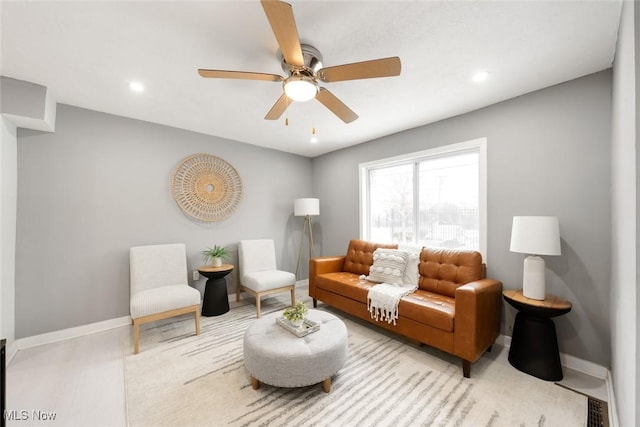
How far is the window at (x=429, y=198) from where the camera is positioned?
2.85 m

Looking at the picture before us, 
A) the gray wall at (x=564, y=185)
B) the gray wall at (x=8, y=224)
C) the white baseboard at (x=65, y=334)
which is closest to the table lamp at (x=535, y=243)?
the gray wall at (x=564, y=185)

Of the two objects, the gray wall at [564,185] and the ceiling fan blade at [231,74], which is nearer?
the ceiling fan blade at [231,74]

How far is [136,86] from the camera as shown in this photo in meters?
2.30

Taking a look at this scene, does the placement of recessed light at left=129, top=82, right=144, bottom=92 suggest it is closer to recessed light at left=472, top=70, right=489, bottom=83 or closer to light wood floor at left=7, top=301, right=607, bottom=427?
light wood floor at left=7, top=301, right=607, bottom=427

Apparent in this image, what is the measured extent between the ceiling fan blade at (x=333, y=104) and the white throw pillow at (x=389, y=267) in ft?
5.78

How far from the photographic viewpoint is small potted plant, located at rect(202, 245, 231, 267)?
333 cm

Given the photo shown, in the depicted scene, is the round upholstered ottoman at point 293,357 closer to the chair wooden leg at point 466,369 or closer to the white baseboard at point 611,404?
the chair wooden leg at point 466,369

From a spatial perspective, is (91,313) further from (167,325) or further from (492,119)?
(492,119)

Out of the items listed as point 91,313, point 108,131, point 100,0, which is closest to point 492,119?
point 100,0

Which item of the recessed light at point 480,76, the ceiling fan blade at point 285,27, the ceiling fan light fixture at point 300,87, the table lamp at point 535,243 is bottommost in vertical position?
the table lamp at point 535,243

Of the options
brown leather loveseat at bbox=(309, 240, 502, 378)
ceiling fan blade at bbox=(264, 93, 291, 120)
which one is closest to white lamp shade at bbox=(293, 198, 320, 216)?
brown leather loveseat at bbox=(309, 240, 502, 378)

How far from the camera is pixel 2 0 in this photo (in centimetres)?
139

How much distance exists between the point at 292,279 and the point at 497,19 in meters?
3.26

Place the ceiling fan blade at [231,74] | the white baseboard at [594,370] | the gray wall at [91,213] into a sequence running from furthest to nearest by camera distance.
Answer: the gray wall at [91,213]
the white baseboard at [594,370]
the ceiling fan blade at [231,74]
